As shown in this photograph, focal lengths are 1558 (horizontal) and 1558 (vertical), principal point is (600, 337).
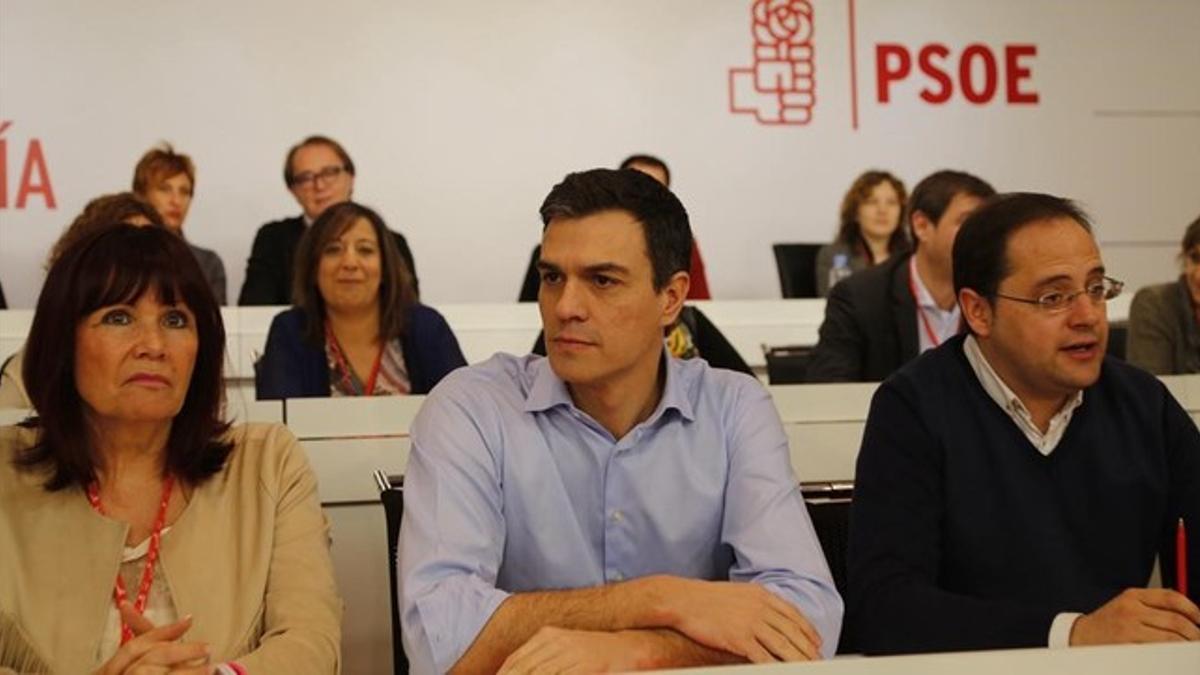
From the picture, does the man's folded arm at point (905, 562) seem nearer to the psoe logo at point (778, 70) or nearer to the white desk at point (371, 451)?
the white desk at point (371, 451)

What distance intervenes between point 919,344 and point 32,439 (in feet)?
8.27

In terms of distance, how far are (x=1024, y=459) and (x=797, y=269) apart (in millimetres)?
4843

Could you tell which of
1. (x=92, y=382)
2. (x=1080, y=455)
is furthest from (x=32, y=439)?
(x=1080, y=455)

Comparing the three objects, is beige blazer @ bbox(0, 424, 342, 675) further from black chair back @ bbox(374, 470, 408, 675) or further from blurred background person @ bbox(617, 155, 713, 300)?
blurred background person @ bbox(617, 155, 713, 300)

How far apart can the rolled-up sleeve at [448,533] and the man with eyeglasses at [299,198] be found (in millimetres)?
3673

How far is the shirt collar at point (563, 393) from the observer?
2.13m

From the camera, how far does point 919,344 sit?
4.11 m

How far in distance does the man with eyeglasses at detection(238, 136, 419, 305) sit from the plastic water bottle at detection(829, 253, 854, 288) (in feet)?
6.54

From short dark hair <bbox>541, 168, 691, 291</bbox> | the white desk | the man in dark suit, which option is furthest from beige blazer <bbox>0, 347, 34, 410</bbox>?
the man in dark suit

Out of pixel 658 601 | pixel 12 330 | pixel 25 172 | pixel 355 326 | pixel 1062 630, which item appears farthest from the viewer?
pixel 25 172

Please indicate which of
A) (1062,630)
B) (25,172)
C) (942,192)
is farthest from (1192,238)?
(25,172)

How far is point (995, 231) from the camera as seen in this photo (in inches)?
93.7

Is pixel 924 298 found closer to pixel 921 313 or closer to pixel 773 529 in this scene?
pixel 921 313

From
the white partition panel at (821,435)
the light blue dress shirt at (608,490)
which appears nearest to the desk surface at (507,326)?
the white partition panel at (821,435)
